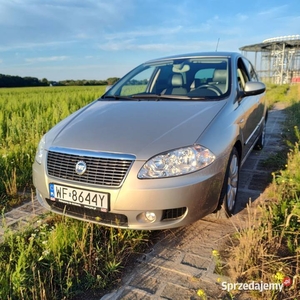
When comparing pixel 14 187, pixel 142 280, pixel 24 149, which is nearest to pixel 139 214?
pixel 142 280

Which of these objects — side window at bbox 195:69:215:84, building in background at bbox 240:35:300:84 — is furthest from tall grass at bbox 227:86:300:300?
building in background at bbox 240:35:300:84

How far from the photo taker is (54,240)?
6.82ft

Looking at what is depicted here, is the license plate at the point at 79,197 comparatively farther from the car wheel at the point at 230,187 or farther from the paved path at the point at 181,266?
the car wheel at the point at 230,187

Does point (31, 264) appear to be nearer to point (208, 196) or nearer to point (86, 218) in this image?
point (86, 218)

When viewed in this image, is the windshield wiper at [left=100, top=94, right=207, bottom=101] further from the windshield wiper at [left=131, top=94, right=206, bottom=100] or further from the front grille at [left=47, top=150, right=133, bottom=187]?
the front grille at [left=47, top=150, right=133, bottom=187]

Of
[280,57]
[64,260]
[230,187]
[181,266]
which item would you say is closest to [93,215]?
[64,260]

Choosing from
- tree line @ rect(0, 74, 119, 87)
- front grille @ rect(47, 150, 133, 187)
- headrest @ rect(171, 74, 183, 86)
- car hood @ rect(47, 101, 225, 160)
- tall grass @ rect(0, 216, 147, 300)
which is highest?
tree line @ rect(0, 74, 119, 87)

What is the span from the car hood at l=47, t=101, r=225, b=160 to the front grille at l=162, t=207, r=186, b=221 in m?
0.42

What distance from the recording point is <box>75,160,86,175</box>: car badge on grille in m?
2.08

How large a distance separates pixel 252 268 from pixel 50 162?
1.63 metres

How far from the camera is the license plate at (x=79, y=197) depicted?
79.0 inches

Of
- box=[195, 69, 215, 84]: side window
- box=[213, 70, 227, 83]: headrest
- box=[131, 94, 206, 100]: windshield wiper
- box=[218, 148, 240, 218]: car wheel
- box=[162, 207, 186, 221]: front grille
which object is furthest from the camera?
box=[195, 69, 215, 84]: side window

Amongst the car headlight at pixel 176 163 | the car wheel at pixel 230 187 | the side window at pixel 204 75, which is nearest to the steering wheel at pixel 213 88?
the side window at pixel 204 75

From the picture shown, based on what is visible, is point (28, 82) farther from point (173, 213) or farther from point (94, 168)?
point (173, 213)
